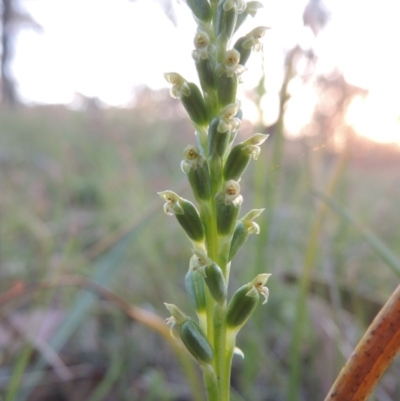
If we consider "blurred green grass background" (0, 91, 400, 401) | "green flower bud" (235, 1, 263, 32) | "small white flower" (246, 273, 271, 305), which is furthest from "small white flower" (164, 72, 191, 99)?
"blurred green grass background" (0, 91, 400, 401)

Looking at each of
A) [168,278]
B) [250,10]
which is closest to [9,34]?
[168,278]

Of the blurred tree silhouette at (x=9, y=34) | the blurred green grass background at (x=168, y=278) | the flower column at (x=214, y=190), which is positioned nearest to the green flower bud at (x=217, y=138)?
the flower column at (x=214, y=190)

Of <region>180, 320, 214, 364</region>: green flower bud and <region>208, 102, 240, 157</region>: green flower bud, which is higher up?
<region>208, 102, 240, 157</region>: green flower bud

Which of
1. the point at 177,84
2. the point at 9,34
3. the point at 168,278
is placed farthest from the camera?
the point at 9,34

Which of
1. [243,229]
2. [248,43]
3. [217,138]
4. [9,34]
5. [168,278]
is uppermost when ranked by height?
[9,34]

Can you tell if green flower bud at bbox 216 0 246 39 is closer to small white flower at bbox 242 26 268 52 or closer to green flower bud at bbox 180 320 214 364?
small white flower at bbox 242 26 268 52

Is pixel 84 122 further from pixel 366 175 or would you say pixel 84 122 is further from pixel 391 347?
pixel 391 347

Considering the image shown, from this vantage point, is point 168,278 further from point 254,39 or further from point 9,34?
point 9,34

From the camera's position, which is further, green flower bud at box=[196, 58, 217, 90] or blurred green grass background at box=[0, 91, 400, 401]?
blurred green grass background at box=[0, 91, 400, 401]
